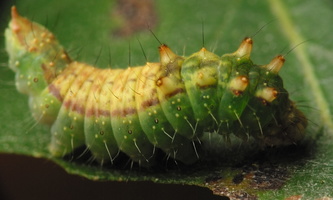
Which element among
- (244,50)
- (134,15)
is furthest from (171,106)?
(134,15)

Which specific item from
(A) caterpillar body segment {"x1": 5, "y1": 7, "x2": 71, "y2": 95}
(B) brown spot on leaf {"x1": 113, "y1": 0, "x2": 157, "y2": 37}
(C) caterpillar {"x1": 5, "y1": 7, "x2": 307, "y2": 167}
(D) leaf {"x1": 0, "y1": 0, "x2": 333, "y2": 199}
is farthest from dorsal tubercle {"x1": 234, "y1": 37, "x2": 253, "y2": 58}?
(B) brown spot on leaf {"x1": 113, "y1": 0, "x2": 157, "y2": 37}

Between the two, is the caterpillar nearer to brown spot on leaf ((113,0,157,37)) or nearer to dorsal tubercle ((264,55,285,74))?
dorsal tubercle ((264,55,285,74))

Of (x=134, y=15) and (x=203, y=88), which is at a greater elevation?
(x=134, y=15)

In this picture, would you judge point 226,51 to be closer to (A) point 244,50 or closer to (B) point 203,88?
(A) point 244,50

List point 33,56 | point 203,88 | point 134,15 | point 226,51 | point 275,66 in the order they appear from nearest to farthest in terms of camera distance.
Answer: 1. point 203,88
2. point 275,66
3. point 33,56
4. point 226,51
5. point 134,15

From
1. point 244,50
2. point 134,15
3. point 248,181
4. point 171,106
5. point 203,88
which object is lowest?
point 248,181

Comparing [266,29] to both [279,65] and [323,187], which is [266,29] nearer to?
[279,65]
